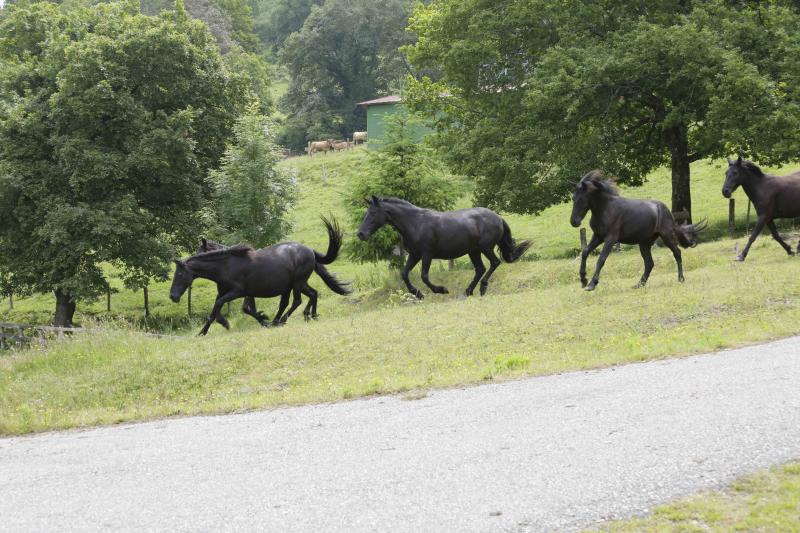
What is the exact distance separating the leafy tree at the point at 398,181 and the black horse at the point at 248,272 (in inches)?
259

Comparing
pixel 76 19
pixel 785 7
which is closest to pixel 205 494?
pixel 785 7

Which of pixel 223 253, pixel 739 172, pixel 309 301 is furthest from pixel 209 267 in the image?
pixel 739 172

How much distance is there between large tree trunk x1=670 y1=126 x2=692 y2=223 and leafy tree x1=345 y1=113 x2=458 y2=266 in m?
8.46

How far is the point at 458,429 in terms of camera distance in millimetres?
8766

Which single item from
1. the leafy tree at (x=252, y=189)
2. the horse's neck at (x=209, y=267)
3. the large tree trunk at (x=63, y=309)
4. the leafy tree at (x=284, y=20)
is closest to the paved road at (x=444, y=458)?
the horse's neck at (x=209, y=267)

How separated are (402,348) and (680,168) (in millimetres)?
18846

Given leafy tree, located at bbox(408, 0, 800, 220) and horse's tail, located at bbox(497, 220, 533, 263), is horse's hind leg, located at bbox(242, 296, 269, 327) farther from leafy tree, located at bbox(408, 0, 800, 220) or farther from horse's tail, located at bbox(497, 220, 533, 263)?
leafy tree, located at bbox(408, 0, 800, 220)

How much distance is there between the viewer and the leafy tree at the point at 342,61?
81.9 metres

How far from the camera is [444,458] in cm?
Result: 779

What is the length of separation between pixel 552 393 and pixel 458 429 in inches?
66.1

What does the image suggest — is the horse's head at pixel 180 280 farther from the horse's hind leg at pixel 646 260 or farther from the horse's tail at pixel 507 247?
the horse's hind leg at pixel 646 260

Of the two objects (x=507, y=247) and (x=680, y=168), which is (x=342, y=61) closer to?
(x=680, y=168)

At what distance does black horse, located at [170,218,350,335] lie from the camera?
18734 millimetres

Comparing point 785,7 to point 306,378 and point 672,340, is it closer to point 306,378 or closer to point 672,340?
point 672,340
